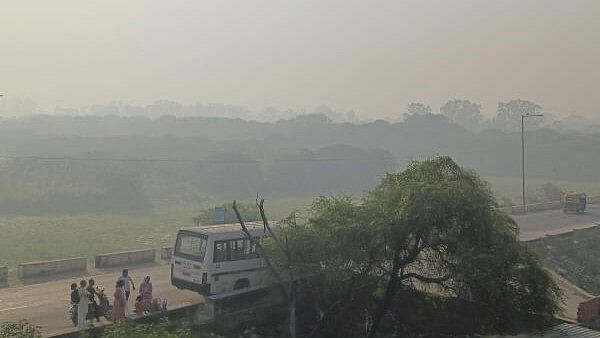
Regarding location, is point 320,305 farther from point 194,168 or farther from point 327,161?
point 327,161

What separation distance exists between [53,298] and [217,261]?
6.17 meters

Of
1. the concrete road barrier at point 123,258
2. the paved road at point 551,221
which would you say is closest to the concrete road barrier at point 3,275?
the concrete road barrier at point 123,258

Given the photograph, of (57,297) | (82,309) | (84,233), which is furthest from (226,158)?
(82,309)

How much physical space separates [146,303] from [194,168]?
216ft

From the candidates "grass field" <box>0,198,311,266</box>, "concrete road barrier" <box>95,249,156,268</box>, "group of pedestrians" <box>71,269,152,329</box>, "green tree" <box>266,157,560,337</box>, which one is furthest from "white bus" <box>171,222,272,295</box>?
"grass field" <box>0,198,311,266</box>

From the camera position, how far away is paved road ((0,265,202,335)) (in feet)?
53.0

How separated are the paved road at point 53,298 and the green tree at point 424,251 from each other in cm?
477

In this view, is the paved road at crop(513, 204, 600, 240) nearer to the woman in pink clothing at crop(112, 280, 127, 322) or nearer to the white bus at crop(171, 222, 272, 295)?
the white bus at crop(171, 222, 272, 295)

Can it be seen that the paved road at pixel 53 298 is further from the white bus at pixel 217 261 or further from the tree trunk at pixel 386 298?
the tree trunk at pixel 386 298

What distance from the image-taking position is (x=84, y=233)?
3941 cm

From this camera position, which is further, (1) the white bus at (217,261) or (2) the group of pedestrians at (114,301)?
(1) the white bus at (217,261)

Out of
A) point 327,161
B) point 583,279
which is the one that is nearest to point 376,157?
point 327,161

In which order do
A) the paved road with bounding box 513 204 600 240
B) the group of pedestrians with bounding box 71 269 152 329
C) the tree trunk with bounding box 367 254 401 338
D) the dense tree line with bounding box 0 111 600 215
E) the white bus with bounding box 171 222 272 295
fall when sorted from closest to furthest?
the group of pedestrians with bounding box 71 269 152 329
the tree trunk with bounding box 367 254 401 338
the white bus with bounding box 171 222 272 295
the paved road with bounding box 513 204 600 240
the dense tree line with bounding box 0 111 600 215

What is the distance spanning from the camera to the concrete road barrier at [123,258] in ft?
79.9
